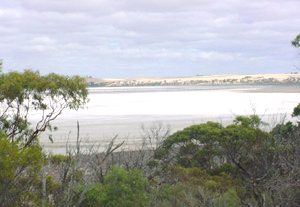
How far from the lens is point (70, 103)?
19297mm

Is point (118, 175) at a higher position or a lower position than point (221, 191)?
higher

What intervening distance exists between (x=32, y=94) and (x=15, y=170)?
6.71 m

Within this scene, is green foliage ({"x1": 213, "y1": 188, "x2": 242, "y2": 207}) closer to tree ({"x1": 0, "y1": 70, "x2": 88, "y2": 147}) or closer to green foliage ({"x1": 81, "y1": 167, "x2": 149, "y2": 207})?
green foliage ({"x1": 81, "y1": 167, "x2": 149, "y2": 207})

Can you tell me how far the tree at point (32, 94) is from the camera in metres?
18.0

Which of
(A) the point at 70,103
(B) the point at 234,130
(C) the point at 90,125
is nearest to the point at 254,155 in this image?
(B) the point at 234,130

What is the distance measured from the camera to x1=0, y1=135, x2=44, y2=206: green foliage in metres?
11.9

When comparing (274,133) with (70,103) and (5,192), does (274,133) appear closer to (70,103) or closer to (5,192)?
(70,103)

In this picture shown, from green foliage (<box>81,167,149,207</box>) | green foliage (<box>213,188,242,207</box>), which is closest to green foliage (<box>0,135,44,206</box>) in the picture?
green foliage (<box>81,167,149,207</box>)

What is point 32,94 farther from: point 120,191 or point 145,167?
point 120,191

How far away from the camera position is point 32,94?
1878 centimetres

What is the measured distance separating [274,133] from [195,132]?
5230 mm

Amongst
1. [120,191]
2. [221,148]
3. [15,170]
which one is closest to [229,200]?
[120,191]

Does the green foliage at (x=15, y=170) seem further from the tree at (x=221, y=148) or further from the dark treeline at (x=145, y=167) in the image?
the tree at (x=221, y=148)

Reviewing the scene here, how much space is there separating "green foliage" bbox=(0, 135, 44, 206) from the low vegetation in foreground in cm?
2
